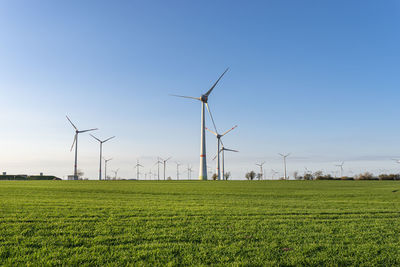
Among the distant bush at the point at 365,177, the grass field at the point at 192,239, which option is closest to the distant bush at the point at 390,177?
the distant bush at the point at 365,177

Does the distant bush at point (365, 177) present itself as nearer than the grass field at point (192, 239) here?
No

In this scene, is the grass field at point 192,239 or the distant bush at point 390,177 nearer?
the grass field at point 192,239

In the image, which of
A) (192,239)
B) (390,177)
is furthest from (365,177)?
(192,239)

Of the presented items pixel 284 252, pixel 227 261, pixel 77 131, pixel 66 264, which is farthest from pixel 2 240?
pixel 77 131

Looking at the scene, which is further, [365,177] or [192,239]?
[365,177]

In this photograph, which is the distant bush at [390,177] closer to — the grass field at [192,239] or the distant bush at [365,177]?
the distant bush at [365,177]

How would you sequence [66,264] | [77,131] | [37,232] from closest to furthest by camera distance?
[66,264], [37,232], [77,131]

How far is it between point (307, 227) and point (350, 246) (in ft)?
8.08

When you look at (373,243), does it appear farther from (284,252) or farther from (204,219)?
(204,219)

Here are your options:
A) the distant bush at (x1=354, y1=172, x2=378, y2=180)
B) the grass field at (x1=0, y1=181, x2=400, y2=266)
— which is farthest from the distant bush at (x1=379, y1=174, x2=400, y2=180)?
the grass field at (x1=0, y1=181, x2=400, y2=266)

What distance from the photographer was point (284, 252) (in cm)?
733

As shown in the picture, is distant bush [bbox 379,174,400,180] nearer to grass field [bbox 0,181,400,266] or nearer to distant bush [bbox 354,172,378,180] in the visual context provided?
distant bush [bbox 354,172,378,180]

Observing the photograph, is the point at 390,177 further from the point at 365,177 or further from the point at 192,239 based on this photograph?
the point at 192,239

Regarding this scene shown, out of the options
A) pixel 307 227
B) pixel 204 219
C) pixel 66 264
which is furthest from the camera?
pixel 204 219
